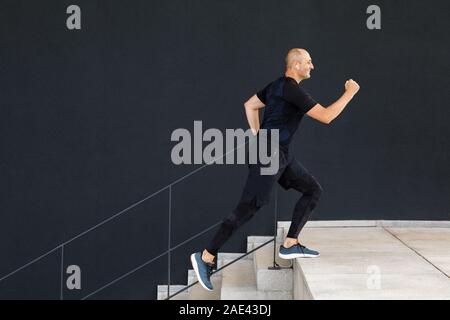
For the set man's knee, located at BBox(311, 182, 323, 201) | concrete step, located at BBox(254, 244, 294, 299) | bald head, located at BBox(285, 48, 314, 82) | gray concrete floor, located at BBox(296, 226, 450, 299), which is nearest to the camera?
gray concrete floor, located at BBox(296, 226, 450, 299)

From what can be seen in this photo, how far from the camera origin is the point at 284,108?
2.55m

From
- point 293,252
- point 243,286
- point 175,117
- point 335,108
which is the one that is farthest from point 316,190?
point 175,117

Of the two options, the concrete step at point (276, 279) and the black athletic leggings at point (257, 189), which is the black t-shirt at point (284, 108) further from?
the concrete step at point (276, 279)

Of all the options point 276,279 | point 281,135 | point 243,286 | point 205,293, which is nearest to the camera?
point 281,135

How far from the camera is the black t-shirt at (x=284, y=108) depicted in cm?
251

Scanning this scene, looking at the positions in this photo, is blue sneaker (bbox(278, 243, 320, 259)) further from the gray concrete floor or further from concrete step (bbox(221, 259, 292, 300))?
concrete step (bbox(221, 259, 292, 300))

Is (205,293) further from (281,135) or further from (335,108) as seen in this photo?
(335,108)

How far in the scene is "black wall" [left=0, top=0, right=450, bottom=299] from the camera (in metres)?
3.88

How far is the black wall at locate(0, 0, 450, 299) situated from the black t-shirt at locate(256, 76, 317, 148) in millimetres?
1301

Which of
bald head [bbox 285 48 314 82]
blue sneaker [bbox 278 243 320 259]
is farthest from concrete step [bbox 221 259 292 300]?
bald head [bbox 285 48 314 82]

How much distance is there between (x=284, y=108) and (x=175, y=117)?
4.74 ft

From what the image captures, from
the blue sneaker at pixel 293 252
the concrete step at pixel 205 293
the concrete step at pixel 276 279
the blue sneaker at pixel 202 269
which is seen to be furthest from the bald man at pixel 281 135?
the concrete step at pixel 205 293

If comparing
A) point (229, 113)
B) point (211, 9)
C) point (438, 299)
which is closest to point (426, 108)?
point (229, 113)

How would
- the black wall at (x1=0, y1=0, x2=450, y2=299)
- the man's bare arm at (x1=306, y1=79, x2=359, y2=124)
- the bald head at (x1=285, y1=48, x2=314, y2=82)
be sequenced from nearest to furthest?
the man's bare arm at (x1=306, y1=79, x2=359, y2=124) < the bald head at (x1=285, y1=48, x2=314, y2=82) < the black wall at (x1=0, y1=0, x2=450, y2=299)
